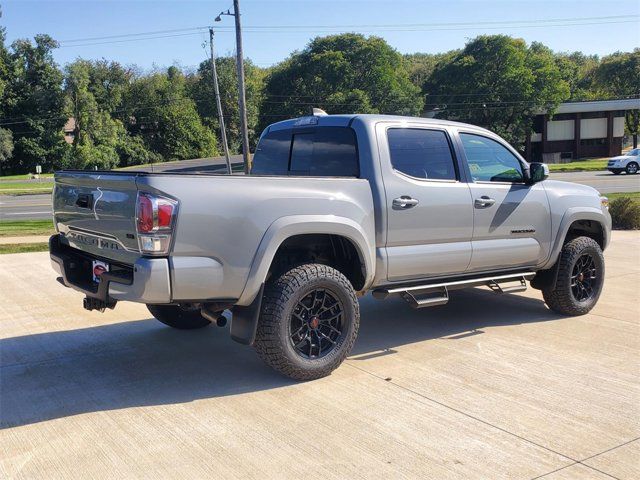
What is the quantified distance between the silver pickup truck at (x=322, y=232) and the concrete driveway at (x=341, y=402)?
43 centimetres

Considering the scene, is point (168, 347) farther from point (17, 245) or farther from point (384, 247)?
point (17, 245)

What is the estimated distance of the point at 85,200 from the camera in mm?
4582

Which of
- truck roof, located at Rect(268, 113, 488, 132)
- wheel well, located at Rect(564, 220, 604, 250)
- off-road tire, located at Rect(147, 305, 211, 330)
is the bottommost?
off-road tire, located at Rect(147, 305, 211, 330)

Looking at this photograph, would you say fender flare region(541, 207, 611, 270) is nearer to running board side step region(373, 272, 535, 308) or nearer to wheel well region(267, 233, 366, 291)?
running board side step region(373, 272, 535, 308)

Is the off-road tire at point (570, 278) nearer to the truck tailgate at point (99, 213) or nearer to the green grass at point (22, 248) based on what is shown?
the truck tailgate at point (99, 213)

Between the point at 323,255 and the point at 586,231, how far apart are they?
3.47 m

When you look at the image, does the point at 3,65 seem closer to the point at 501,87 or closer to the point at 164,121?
the point at 164,121

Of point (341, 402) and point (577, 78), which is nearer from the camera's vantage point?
point (341, 402)

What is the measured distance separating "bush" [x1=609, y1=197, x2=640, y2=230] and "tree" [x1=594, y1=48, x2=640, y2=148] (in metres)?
65.1

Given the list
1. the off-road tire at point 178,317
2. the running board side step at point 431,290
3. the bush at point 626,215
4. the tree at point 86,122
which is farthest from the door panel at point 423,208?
the tree at point 86,122

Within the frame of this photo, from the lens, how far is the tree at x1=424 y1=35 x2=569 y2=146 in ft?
194

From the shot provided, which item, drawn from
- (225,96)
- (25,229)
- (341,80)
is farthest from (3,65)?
(25,229)

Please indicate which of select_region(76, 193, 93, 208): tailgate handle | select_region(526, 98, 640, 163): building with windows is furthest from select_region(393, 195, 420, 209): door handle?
select_region(526, 98, 640, 163): building with windows

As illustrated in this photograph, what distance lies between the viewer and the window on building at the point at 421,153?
527 cm
